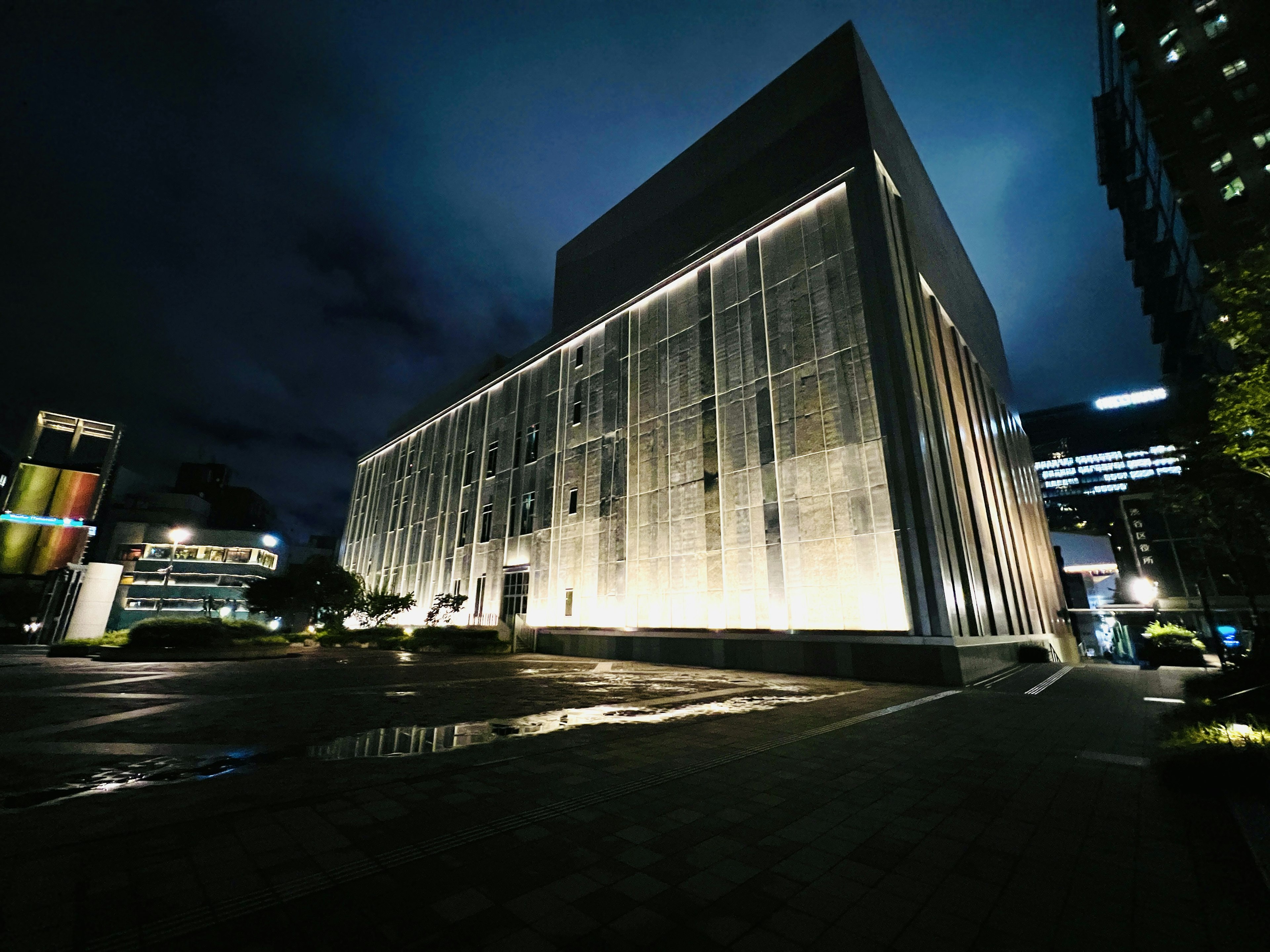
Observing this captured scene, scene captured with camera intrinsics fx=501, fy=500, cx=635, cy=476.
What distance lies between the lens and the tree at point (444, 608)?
111 feet

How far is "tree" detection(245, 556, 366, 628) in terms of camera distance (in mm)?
37031

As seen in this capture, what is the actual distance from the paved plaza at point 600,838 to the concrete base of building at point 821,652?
25.7ft

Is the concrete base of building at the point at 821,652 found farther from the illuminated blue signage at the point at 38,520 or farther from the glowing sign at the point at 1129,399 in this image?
the glowing sign at the point at 1129,399

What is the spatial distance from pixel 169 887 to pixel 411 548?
41.9 metres

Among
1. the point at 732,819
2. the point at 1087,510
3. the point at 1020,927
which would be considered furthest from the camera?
the point at 1087,510

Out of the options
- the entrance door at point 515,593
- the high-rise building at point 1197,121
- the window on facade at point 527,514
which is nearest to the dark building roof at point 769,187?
the window on facade at point 527,514

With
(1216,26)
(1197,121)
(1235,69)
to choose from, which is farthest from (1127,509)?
(1216,26)

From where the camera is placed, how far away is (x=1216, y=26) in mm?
41625

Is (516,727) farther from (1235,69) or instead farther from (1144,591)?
(1235,69)

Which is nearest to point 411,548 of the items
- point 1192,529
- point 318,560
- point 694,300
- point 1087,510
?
point 318,560

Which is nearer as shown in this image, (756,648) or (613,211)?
(756,648)

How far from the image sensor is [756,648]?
19922 millimetres

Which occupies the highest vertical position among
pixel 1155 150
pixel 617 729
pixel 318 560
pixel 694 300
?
pixel 1155 150

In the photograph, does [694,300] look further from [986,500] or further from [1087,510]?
[1087,510]
